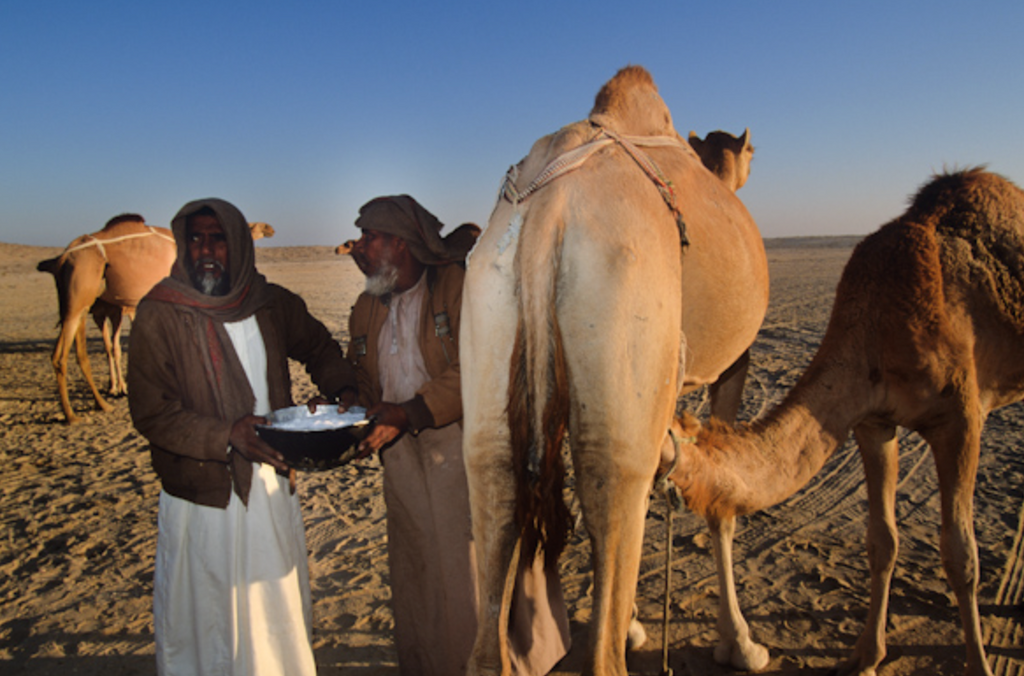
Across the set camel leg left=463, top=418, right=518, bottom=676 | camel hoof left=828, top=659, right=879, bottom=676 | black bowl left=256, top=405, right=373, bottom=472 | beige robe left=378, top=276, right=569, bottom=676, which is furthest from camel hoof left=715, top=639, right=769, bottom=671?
black bowl left=256, top=405, right=373, bottom=472

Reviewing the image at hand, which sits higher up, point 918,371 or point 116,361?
point 918,371

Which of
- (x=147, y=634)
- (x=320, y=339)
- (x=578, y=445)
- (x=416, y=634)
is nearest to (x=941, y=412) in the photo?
(x=578, y=445)

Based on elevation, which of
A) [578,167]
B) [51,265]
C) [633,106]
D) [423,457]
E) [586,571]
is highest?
[633,106]

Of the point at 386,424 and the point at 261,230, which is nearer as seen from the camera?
the point at 386,424

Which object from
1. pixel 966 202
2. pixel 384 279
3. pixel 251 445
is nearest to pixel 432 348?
pixel 384 279

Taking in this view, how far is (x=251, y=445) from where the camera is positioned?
2.58m

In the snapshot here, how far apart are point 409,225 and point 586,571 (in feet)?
8.91

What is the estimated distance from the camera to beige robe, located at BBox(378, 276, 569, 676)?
302 centimetres

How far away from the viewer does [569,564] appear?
14.5 feet

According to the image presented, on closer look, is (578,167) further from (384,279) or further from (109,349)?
(109,349)

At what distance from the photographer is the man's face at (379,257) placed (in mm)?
2980

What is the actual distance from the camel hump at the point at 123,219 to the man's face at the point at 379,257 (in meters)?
8.91

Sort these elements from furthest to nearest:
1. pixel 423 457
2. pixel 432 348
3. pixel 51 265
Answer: pixel 51 265 → pixel 423 457 → pixel 432 348

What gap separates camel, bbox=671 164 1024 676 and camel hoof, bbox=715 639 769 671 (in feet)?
1.28
